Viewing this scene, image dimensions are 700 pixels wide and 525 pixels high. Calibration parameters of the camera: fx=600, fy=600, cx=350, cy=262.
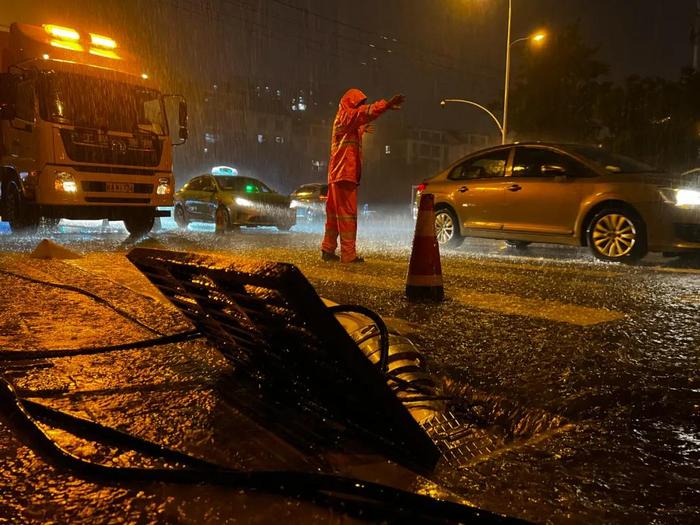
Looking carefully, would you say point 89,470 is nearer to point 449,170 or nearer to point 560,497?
point 560,497

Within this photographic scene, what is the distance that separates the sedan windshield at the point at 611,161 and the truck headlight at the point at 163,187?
717 centimetres

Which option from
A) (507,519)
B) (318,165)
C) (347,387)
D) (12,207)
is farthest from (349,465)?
(318,165)

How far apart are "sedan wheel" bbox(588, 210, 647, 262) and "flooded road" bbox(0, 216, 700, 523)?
1.77m

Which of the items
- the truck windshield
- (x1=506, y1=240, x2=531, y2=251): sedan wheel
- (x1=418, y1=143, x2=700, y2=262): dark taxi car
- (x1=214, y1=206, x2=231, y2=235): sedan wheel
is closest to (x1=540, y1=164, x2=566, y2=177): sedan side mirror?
(x1=418, y1=143, x2=700, y2=262): dark taxi car

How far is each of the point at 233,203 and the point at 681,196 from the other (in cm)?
1017

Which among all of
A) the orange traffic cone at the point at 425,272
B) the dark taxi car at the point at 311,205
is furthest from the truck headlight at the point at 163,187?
the dark taxi car at the point at 311,205

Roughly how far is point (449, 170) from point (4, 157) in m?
7.88

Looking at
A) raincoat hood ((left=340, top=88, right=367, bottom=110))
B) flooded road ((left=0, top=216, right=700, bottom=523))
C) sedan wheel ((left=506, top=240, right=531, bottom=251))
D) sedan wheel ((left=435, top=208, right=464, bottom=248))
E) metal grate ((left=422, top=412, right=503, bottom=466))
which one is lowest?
metal grate ((left=422, top=412, right=503, bottom=466))

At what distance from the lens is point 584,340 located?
377 cm

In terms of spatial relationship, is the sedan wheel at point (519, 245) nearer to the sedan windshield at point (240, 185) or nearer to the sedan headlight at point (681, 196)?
the sedan headlight at point (681, 196)

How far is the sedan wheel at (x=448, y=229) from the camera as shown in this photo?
10.1m

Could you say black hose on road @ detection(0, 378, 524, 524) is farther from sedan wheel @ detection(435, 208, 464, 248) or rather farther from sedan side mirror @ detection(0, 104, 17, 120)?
sedan side mirror @ detection(0, 104, 17, 120)

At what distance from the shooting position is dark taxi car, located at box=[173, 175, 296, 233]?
14805 mm

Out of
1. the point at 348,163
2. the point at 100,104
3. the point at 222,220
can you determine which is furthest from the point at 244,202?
the point at 348,163
